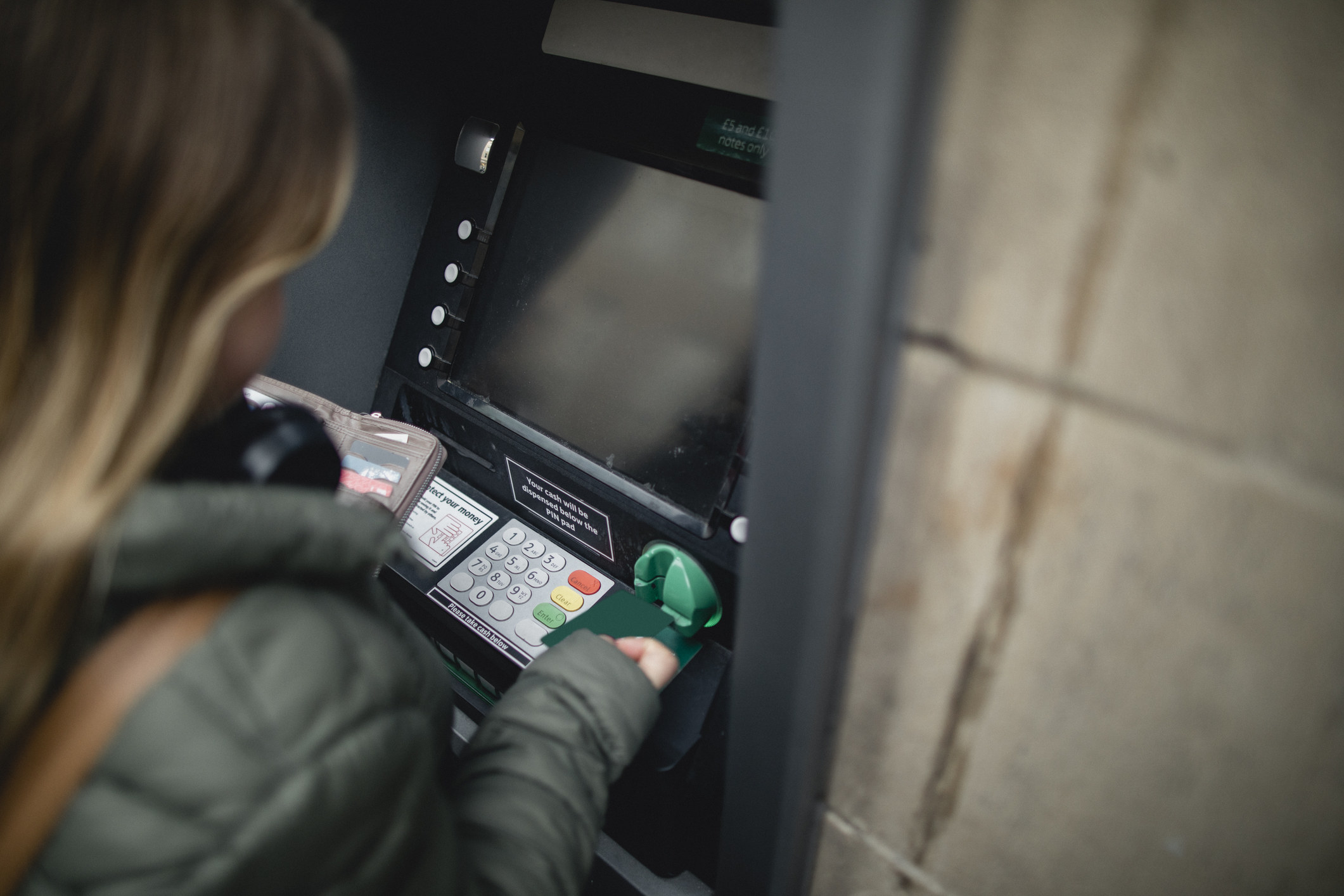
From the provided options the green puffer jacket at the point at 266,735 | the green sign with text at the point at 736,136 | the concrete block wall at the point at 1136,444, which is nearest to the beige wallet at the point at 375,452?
the green puffer jacket at the point at 266,735

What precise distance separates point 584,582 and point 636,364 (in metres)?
0.38

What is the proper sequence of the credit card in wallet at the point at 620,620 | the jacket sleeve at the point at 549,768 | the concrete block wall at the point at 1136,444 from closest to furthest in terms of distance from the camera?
the concrete block wall at the point at 1136,444, the jacket sleeve at the point at 549,768, the credit card in wallet at the point at 620,620

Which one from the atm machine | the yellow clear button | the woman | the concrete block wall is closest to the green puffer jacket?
the woman

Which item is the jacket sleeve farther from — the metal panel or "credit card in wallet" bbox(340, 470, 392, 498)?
"credit card in wallet" bbox(340, 470, 392, 498)

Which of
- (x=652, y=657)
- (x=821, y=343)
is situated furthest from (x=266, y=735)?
(x=652, y=657)

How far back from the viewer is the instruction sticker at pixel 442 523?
1.35 m

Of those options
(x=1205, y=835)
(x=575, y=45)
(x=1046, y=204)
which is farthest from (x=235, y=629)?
(x=575, y=45)

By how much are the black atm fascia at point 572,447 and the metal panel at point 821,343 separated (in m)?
0.32

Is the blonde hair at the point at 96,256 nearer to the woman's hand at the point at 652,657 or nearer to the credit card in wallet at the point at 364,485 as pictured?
the woman's hand at the point at 652,657

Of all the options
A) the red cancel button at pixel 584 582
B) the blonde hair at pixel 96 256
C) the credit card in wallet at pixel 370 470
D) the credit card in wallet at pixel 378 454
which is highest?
the blonde hair at pixel 96 256

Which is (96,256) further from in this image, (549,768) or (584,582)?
(584,582)

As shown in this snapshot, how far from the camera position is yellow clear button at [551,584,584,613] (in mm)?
1240

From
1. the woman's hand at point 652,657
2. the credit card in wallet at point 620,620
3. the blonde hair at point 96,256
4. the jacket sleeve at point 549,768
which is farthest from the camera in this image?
the credit card in wallet at point 620,620

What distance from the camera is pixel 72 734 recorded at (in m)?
0.48
